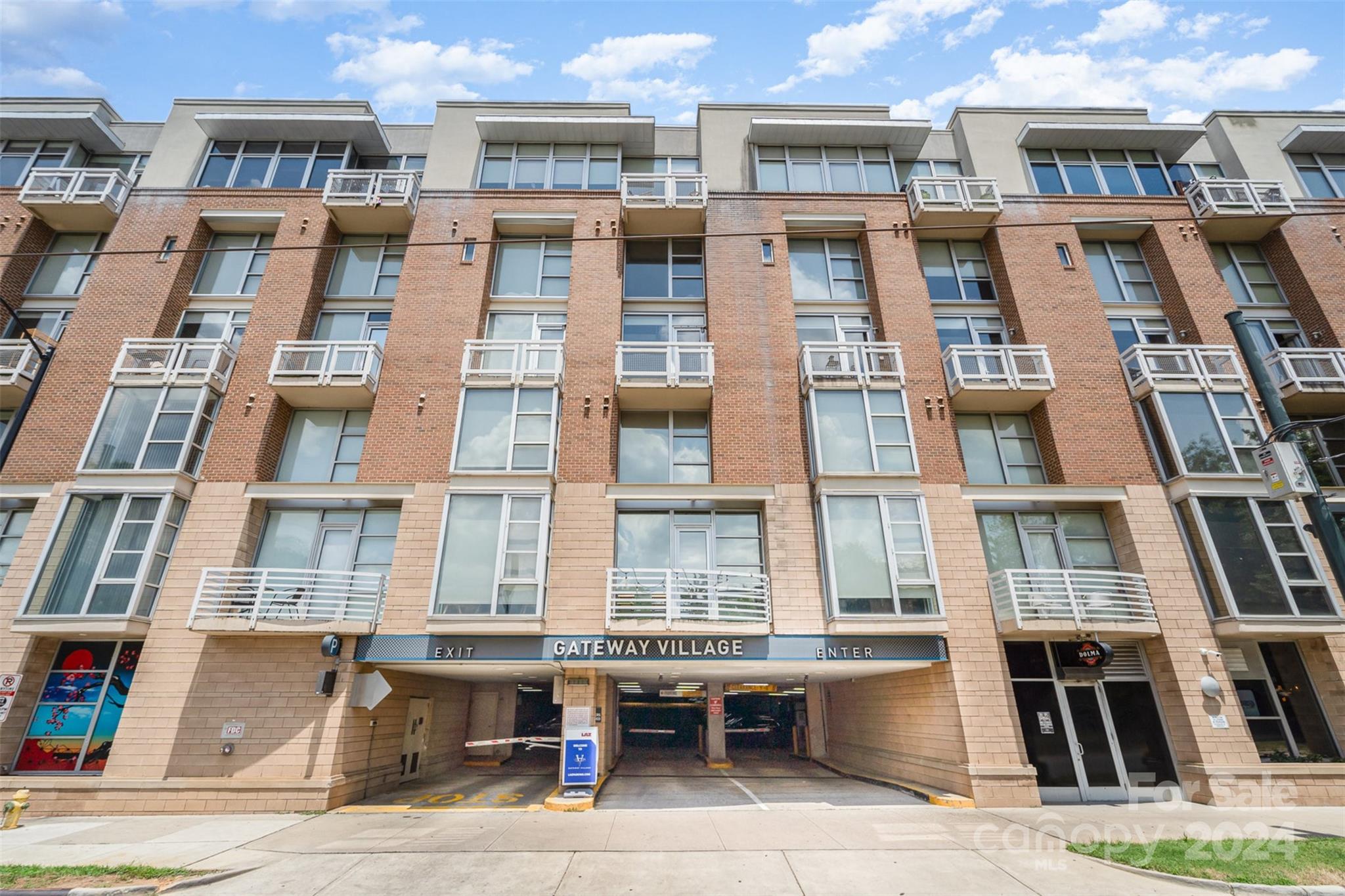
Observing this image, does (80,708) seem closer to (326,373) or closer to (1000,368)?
(326,373)

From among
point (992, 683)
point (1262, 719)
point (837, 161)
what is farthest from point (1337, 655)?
point (837, 161)

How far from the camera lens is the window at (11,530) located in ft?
47.4

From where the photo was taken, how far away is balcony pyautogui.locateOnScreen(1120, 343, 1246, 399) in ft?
51.4

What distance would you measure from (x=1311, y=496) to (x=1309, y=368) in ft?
36.2

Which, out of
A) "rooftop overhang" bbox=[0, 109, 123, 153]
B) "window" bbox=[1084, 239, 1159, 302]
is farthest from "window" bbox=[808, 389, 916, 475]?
"rooftop overhang" bbox=[0, 109, 123, 153]

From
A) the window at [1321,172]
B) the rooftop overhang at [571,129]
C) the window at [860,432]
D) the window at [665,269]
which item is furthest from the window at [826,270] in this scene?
the window at [1321,172]

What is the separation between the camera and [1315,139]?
20078mm

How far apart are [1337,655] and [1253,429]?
5524 mm

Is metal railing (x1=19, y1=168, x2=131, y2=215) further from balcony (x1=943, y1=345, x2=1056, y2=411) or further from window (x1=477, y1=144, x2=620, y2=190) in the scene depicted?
balcony (x1=943, y1=345, x2=1056, y2=411)

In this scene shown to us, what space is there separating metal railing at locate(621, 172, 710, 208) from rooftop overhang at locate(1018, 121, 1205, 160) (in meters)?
11.5

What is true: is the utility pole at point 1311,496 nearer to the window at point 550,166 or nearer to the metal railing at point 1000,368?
the metal railing at point 1000,368

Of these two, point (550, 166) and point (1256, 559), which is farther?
point (550, 166)

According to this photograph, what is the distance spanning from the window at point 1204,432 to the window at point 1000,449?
9.44 ft

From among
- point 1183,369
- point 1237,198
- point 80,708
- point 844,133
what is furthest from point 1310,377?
point 80,708
